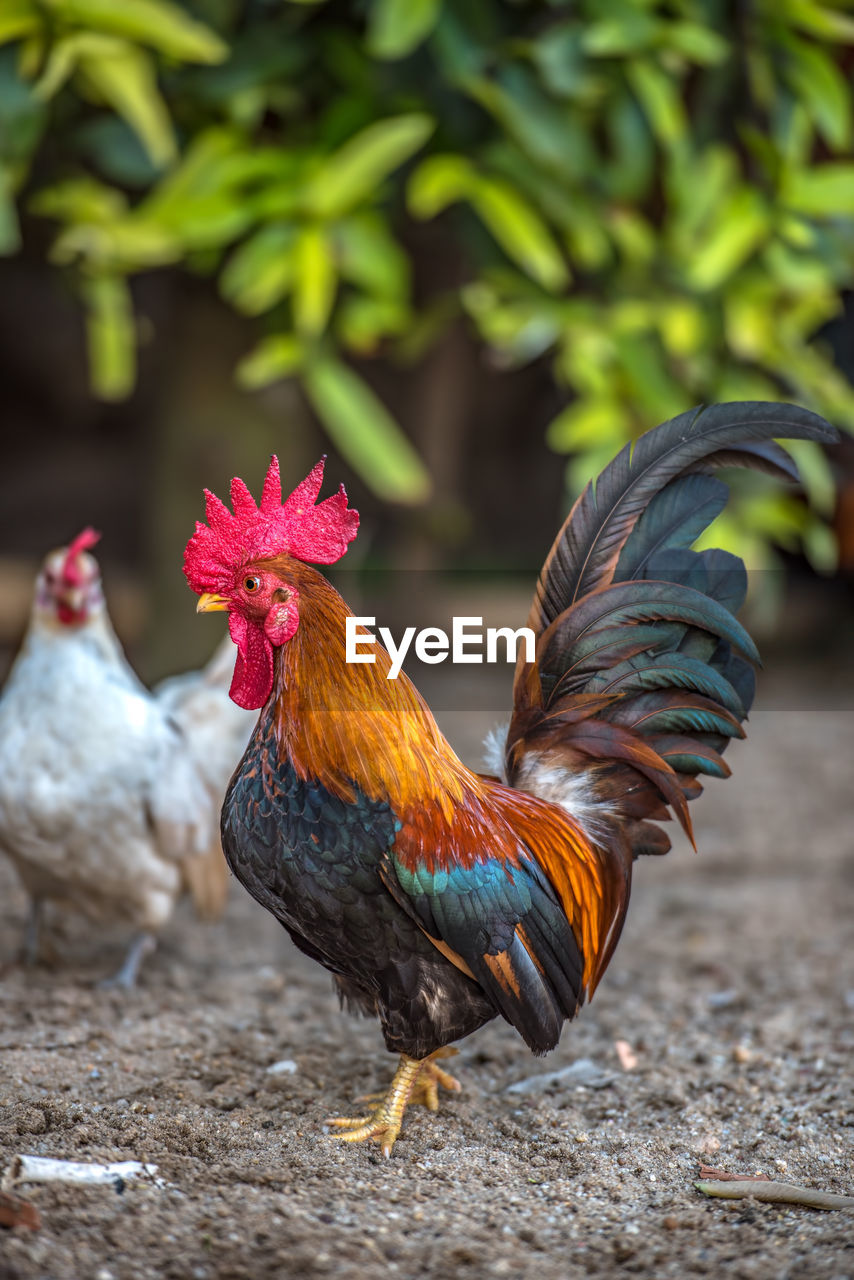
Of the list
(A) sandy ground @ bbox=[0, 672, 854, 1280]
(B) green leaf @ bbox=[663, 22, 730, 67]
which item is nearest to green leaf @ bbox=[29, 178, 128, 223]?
(B) green leaf @ bbox=[663, 22, 730, 67]

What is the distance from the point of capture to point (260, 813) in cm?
208

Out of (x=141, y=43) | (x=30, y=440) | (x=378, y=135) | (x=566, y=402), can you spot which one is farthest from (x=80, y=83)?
(x=30, y=440)

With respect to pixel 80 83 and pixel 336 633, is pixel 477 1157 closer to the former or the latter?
pixel 336 633

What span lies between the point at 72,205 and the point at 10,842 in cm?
234

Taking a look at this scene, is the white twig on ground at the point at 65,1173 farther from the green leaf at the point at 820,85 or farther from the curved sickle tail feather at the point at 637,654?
the green leaf at the point at 820,85

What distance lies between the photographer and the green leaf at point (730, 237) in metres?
4.02

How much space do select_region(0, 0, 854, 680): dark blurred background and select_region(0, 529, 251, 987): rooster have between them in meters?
1.31

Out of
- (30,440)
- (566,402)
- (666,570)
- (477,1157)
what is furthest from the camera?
(30,440)

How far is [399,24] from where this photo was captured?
347 cm

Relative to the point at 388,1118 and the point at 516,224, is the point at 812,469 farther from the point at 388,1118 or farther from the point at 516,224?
the point at 388,1118

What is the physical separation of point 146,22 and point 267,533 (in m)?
2.19

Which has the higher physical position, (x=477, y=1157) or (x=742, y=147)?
(x=742, y=147)

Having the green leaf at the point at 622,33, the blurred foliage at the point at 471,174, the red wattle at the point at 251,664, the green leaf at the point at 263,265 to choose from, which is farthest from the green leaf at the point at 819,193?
the red wattle at the point at 251,664

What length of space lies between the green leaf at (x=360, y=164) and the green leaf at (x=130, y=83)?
1.65ft
